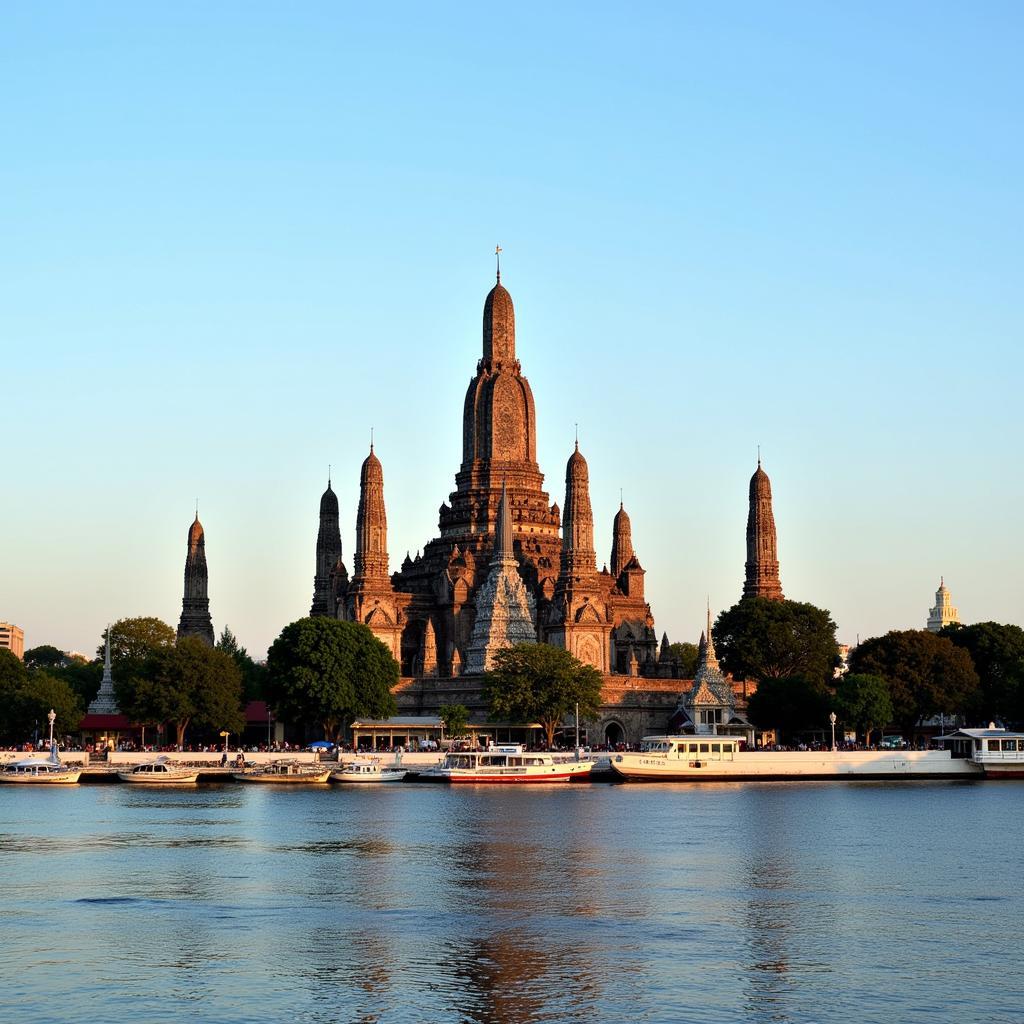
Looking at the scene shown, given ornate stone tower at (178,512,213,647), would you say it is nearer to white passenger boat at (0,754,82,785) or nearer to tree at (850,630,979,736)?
white passenger boat at (0,754,82,785)

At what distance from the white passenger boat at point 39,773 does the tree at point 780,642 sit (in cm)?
4651

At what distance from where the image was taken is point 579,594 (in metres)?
126

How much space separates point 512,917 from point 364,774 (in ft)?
197

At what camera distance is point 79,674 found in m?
145

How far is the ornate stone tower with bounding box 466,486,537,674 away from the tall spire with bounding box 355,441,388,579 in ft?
26.7

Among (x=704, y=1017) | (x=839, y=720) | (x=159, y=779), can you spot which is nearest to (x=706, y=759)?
(x=839, y=720)

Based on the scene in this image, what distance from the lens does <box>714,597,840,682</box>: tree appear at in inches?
4875

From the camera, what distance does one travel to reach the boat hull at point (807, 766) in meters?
105

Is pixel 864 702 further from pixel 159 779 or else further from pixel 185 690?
pixel 185 690

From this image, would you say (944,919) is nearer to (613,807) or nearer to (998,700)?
(613,807)

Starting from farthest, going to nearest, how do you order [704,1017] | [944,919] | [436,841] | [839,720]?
[839,720] < [436,841] < [944,919] < [704,1017]

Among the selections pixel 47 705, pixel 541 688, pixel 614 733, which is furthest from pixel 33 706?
pixel 614 733

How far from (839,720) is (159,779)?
4073 centimetres

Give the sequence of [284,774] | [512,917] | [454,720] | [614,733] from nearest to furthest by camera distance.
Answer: [512,917]
[284,774]
[454,720]
[614,733]
